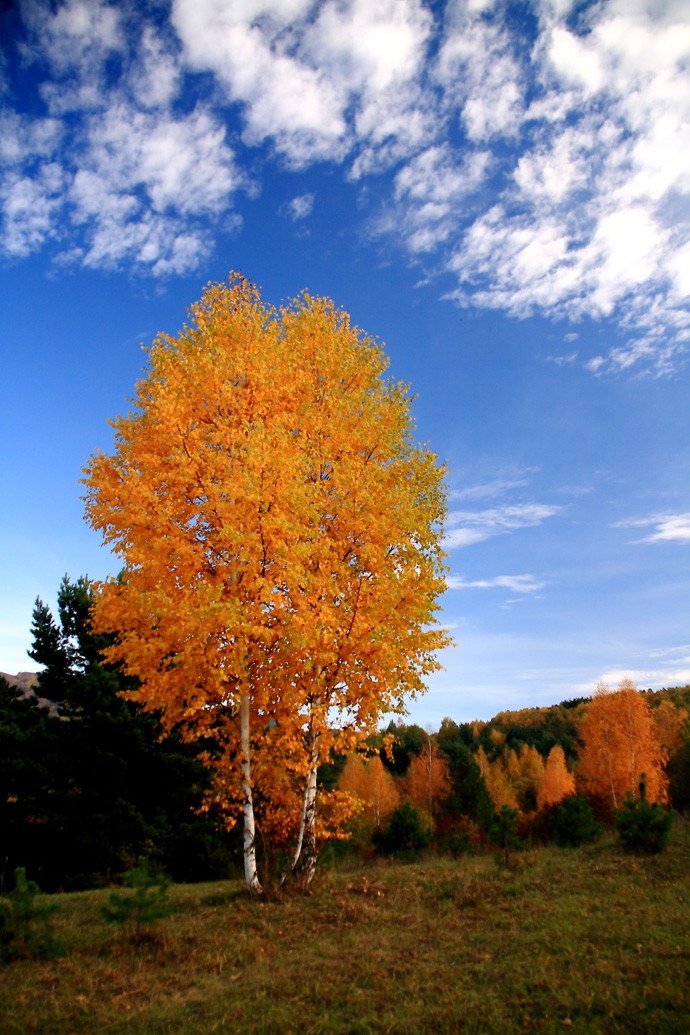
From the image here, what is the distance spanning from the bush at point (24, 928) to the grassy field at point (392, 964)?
0.22 metres

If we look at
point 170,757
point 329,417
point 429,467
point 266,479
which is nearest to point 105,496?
point 266,479

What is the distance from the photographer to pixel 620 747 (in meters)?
36.6

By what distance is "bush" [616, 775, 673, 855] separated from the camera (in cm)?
1198

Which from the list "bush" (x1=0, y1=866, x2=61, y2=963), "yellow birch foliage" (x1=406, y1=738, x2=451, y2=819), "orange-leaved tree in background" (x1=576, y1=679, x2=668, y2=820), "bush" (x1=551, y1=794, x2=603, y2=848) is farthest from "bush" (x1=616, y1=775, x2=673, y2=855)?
"yellow birch foliage" (x1=406, y1=738, x2=451, y2=819)

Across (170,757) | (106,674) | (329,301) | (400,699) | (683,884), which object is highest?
(329,301)

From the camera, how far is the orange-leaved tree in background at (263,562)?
9.70m

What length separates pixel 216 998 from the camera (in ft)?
19.2

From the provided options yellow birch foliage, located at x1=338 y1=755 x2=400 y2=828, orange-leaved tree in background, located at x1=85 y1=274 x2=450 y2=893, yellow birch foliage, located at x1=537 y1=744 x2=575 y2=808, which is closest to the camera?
orange-leaved tree in background, located at x1=85 y1=274 x2=450 y2=893

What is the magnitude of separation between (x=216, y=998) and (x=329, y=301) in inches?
500

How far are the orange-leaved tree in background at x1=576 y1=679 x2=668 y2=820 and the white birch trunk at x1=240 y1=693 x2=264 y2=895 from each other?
31.4m

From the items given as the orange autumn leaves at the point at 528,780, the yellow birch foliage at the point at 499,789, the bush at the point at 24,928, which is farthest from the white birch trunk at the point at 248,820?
the yellow birch foliage at the point at 499,789

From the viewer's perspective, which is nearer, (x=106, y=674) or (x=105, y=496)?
(x=105, y=496)

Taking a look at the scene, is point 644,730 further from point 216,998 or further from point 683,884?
point 216,998

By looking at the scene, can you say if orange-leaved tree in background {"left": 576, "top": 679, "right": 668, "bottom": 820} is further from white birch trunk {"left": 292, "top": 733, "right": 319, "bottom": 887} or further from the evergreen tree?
white birch trunk {"left": 292, "top": 733, "right": 319, "bottom": 887}
